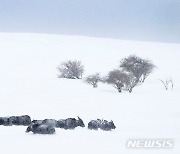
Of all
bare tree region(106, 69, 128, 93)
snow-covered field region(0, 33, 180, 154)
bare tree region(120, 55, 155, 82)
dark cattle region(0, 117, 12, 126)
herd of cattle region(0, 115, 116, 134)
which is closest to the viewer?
snow-covered field region(0, 33, 180, 154)

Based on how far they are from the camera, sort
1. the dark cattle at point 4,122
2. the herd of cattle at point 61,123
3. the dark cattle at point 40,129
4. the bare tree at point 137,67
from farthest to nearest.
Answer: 1. the bare tree at point 137,67
2. the dark cattle at point 4,122
3. the herd of cattle at point 61,123
4. the dark cattle at point 40,129

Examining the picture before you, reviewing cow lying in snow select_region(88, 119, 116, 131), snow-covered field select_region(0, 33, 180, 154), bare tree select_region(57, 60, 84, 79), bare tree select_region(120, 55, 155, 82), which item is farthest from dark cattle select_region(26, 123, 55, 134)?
bare tree select_region(120, 55, 155, 82)

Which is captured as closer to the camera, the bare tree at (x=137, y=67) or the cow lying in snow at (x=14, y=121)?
the cow lying in snow at (x=14, y=121)

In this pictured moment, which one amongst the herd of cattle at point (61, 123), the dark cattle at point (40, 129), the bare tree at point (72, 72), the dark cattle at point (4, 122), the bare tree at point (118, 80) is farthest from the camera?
the bare tree at point (72, 72)

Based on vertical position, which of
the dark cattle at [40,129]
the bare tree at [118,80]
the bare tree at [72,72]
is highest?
the bare tree at [72,72]

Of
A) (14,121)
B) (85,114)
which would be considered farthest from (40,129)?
(85,114)

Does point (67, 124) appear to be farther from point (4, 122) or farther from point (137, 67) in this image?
point (137, 67)

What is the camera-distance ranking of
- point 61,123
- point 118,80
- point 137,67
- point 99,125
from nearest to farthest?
point 61,123 < point 99,125 < point 118,80 < point 137,67

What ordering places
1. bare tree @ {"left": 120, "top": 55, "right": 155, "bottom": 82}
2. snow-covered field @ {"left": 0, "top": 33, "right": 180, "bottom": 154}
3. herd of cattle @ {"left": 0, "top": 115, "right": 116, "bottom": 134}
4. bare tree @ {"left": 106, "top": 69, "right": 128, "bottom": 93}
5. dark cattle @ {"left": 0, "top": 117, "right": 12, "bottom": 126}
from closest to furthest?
snow-covered field @ {"left": 0, "top": 33, "right": 180, "bottom": 154} → herd of cattle @ {"left": 0, "top": 115, "right": 116, "bottom": 134} → dark cattle @ {"left": 0, "top": 117, "right": 12, "bottom": 126} → bare tree @ {"left": 106, "top": 69, "right": 128, "bottom": 93} → bare tree @ {"left": 120, "top": 55, "right": 155, "bottom": 82}

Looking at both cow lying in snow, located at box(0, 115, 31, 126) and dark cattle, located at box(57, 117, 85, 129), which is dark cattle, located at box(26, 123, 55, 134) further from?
cow lying in snow, located at box(0, 115, 31, 126)

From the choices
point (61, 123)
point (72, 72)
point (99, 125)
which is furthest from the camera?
point (72, 72)

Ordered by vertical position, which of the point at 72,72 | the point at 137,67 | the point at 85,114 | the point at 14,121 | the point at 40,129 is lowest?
the point at 40,129

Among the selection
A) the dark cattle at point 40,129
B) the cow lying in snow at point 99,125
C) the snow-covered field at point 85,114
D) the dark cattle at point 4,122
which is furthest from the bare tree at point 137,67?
the dark cattle at point 40,129

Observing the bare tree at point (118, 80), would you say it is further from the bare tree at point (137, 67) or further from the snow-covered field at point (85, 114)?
the bare tree at point (137, 67)
